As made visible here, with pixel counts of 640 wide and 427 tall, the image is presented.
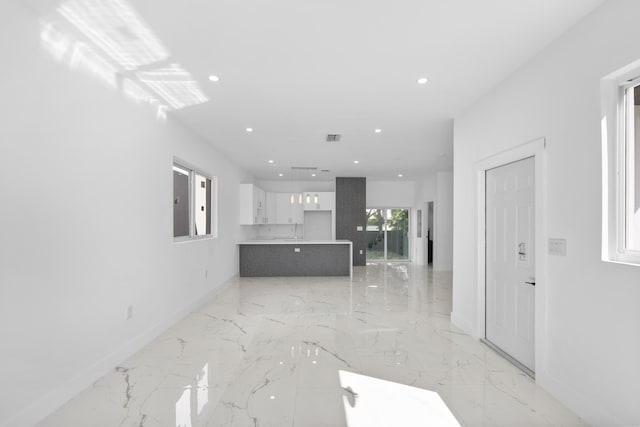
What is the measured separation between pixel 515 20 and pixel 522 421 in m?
2.69

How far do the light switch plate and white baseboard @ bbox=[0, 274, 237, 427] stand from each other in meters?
3.75

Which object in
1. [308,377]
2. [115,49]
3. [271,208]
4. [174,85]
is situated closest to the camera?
[115,49]

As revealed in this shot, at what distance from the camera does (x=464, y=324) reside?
4016mm

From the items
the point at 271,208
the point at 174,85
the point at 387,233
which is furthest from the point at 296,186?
the point at 174,85

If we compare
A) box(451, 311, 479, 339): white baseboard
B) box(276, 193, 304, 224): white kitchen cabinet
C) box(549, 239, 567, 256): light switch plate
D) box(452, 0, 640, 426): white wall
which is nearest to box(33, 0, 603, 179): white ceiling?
box(452, 0, 640, 426): white wall

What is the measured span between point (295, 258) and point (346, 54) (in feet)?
19.2

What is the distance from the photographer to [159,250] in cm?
393

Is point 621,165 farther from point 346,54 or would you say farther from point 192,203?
point 192,203

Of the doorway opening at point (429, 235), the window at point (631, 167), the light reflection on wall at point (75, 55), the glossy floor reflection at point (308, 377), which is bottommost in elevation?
the glossy floor reflection at point (308, 377)

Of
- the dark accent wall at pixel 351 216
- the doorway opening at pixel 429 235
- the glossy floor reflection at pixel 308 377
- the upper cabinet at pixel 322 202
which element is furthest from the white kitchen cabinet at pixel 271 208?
the glossy floor reflection at pixel 308 377

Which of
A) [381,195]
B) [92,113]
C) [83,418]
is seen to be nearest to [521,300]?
[83,418]

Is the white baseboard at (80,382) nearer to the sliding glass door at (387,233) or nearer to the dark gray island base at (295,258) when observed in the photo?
the dark gray island base at (295,258)

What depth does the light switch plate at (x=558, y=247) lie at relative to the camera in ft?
7.93

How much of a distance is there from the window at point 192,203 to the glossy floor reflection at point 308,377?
4.27 ft
